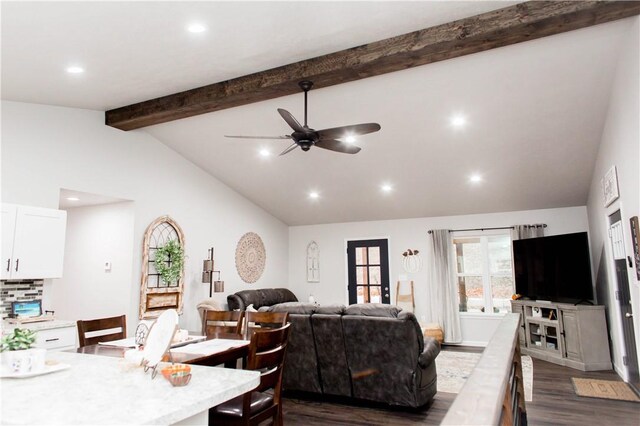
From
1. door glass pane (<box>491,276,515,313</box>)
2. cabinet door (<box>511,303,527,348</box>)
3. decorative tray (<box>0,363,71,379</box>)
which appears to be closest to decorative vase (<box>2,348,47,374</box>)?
decorative tray (<box>0,363,71,379</box>)

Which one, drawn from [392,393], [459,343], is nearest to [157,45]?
[392,393]

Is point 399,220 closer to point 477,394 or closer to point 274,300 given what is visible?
point 274,300

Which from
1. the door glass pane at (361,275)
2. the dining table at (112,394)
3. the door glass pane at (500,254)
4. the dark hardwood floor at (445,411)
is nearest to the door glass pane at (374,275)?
the door glass pane at (361,275)

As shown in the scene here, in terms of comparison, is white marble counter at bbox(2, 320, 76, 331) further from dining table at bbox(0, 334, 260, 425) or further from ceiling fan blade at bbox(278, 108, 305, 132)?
ceiling fan blade at bbox(278, 108, 305, 132)

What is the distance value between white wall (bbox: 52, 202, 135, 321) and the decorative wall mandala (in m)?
2.42

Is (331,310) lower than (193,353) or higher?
higher

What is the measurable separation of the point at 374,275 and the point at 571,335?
3.89m

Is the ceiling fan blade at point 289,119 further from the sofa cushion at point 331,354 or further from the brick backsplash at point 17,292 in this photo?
the brick backsplash at point 17,292

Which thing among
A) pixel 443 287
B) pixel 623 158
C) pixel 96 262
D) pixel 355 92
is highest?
pixel 355 92

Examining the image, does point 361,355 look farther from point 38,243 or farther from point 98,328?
point 38,243

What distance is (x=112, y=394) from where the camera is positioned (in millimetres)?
1348

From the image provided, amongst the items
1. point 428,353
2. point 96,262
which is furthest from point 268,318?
point 96,262

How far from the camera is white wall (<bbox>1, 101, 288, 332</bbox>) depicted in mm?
4516

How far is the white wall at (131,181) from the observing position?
178 inches
